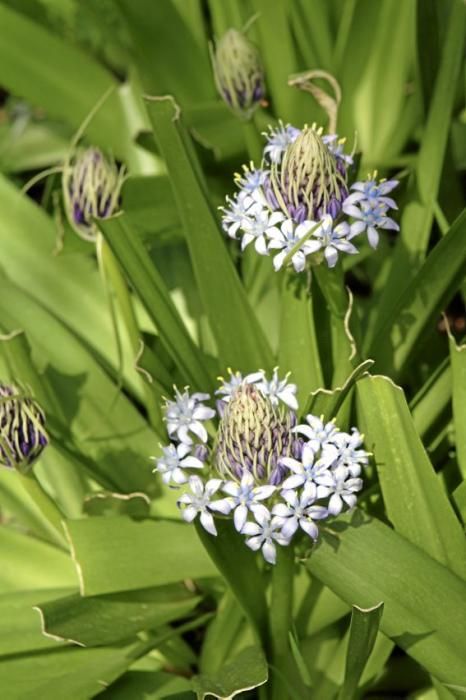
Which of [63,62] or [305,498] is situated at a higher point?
[63,62]

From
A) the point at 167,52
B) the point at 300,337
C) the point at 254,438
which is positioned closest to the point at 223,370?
the point at 300,337

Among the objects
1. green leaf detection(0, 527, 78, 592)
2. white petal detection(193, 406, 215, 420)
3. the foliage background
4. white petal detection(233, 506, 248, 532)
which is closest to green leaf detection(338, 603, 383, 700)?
the foliage background

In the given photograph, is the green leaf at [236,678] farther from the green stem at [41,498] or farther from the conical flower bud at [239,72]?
the conical flower bud at [239,72]

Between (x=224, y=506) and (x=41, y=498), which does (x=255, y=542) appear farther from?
(x=41, y=498)

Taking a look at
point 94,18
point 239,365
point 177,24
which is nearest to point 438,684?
point 239,365

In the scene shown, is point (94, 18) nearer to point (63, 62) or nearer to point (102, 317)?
point (63, 62)

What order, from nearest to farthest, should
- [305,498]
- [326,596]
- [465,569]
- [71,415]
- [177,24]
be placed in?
[305,498], [465,569], [326,596], [71,415], [177,24]

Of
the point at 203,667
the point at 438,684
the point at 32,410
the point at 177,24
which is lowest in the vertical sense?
the point at 438,684

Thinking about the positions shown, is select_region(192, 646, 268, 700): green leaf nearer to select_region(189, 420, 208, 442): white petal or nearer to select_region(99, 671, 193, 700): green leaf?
select_region(99, 671, 193, 700): green leaf
